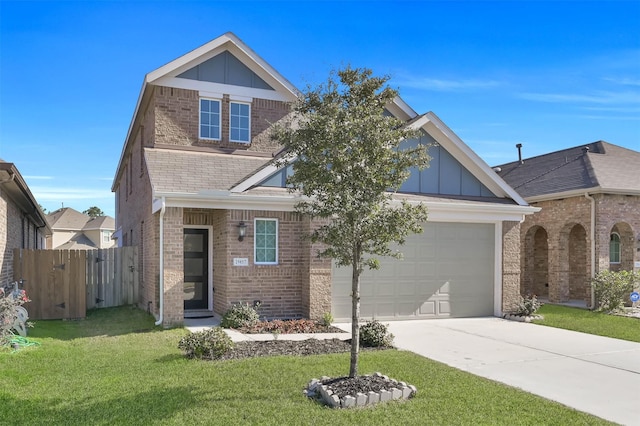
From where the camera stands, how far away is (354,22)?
12.0 meters

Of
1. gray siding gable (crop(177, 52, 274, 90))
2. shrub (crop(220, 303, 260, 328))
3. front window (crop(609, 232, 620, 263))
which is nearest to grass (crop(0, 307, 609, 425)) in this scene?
shrub (crop(220, 303, 260, 328))

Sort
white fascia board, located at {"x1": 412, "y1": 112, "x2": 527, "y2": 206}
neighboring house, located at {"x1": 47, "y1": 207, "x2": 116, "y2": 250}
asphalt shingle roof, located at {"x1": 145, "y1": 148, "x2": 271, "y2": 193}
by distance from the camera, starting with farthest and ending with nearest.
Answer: neighboring house, located at {"x1": 47, "y1": 207, "x2": 116, "y2": 250} → white fascia board, located at {"x1": 412, "y1": 112, "x2": 527, "y2": 206} → asphalt shingle roof, located at {"x1": 145, "y1": 148, "x2": 271, "y2": 193}

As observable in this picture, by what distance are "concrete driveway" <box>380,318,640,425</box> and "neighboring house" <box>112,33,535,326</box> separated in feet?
3.88

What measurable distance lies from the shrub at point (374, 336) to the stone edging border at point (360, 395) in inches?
97.6

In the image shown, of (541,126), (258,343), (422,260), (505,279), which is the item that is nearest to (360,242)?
(258,343)

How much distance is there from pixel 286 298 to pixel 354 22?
690cm

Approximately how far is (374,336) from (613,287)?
9156 mm

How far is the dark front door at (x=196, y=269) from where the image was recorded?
43.2 feet

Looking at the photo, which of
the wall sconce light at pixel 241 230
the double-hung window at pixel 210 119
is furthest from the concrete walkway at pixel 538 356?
the double-hung window at pixel 210 119

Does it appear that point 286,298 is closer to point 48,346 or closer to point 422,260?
point 422,260

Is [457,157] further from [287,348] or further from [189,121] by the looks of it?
[287,348]

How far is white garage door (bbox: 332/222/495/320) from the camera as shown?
40.6 feet

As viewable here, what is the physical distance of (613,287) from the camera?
14.2 m

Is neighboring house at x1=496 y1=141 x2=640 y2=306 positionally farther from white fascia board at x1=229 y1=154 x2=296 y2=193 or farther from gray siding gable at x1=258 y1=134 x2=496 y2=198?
white fascia board at x1=229 y1=154 x2=296 y2=193
